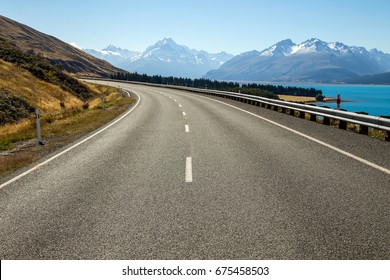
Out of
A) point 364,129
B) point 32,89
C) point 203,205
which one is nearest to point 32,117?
point 32,89

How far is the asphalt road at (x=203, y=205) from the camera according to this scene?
3996 mm

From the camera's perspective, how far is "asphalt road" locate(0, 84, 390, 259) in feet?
13.1

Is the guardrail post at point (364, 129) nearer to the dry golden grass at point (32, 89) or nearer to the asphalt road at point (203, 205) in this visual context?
the asphalt road at point (203, 205)

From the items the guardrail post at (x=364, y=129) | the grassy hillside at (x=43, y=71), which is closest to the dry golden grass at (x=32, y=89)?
the grassy hillside at (x=43, y=71)

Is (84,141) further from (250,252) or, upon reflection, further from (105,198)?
(250,252)

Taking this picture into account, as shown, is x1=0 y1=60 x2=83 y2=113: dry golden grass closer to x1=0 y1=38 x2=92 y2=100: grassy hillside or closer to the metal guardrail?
x1=0 y1=38 x2=92 y2=100: grassy hillside

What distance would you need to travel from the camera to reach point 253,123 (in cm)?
1603

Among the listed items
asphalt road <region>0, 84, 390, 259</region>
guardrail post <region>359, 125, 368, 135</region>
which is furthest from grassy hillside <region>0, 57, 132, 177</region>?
guardrail post <region>359, 125, 368, 135</region>

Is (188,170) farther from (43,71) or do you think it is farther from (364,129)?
(43,71)

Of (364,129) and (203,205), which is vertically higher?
(364,129)

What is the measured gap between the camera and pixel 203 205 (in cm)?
535

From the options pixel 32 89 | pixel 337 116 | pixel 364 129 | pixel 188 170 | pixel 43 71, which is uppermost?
pixel 43 71
